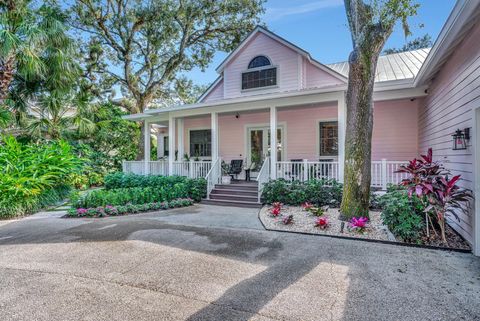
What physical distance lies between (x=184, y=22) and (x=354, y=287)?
16175 mm

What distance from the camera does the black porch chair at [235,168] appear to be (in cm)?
1070

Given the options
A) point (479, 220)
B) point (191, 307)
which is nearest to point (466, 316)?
point (479, 220)

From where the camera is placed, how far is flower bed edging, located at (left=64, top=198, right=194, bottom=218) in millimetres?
7273

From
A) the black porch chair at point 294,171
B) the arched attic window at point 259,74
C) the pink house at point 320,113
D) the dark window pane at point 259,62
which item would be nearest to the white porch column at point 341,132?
the pink house at point 320,113

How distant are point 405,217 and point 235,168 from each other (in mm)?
6862

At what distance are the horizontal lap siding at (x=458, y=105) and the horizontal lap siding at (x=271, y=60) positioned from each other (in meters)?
5.10

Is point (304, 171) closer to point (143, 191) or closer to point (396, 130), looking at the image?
point (396, 130)

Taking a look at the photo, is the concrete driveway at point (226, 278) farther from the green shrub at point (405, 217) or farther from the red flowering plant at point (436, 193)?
the red flowering plant at point (436, 193)

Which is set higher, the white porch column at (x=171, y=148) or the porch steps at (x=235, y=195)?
the white porch column at (x=171, y=148)

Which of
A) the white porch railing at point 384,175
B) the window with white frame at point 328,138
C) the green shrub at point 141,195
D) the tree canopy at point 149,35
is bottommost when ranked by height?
the green shrub at point 141,195

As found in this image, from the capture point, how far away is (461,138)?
4559 millimetres

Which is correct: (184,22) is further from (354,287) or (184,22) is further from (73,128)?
(354,287)

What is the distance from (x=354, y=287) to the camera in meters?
3.06

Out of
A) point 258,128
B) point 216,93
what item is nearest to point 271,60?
point 258,128
